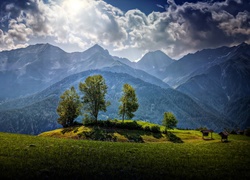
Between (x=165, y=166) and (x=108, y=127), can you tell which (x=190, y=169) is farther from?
(x=108, y=127)

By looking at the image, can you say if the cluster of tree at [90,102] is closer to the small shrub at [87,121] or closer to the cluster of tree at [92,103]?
the cluster of tree at [92,103]

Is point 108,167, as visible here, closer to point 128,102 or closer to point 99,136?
point 99,136

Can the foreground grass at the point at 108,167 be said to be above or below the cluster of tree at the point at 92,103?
below

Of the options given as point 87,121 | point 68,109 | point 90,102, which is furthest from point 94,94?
point 68,109

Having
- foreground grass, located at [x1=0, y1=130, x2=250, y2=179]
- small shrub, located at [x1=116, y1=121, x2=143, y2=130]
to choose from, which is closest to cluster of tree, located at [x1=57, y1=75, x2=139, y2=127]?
small shrub, located at [x1=116, y1=121, x2=143, y2=130]

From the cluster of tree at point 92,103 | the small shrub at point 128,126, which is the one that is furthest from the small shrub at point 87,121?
the small shrub at point 128,126

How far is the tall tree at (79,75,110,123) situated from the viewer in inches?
3334

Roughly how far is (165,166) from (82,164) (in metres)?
9.83

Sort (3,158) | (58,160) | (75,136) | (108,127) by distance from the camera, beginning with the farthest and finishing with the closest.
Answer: (108,127)
(75,136)
(58,160)
(3,158)

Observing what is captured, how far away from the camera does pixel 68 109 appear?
87750mm

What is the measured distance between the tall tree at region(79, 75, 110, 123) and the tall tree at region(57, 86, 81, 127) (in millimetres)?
5645

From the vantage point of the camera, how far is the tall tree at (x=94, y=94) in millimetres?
84688

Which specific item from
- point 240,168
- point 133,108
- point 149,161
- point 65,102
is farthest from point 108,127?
point 240,168

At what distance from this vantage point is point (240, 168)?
2527 cm
